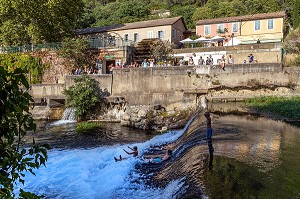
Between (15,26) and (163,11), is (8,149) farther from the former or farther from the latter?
(163,11)

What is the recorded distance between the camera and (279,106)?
19844mm

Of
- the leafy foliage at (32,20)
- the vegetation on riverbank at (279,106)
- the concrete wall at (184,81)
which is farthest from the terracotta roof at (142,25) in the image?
the vegetation on riverbank at (279,106)

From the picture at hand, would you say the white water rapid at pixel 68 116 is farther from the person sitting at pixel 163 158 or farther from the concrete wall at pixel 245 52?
the person sitting at pixel 163 158

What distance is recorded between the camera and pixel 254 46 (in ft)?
88.3

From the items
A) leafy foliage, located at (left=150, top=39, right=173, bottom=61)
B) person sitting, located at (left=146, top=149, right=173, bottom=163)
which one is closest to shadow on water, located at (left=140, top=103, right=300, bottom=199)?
person sitting, located at (left=146, top=149, right=173, bottom=163)

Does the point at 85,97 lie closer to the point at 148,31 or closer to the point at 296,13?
the point at 148,31

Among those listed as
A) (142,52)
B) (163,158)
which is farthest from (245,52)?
(163,158)

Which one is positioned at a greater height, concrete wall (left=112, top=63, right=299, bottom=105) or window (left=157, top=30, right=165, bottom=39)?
window (left=157, top=30, right=165, bottom=39)

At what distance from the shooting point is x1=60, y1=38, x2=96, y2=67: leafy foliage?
3139 cm

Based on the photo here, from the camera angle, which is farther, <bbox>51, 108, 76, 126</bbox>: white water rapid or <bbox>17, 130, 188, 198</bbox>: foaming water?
<bbox>51, 108, 76, 126</bbox>: white water rapid

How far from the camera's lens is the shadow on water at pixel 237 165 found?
23.2 feet

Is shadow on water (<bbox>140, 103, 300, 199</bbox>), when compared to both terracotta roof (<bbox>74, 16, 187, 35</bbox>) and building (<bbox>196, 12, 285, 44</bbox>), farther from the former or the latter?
terracotta roof (<bbox>74, 16, 187, 35</bbox>)

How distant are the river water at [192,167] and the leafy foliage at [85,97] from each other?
6446mm

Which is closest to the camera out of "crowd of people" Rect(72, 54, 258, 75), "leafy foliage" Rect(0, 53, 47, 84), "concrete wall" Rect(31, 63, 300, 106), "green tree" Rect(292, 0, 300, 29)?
"concrete wall" Rect(31, 63, 300, 106)
